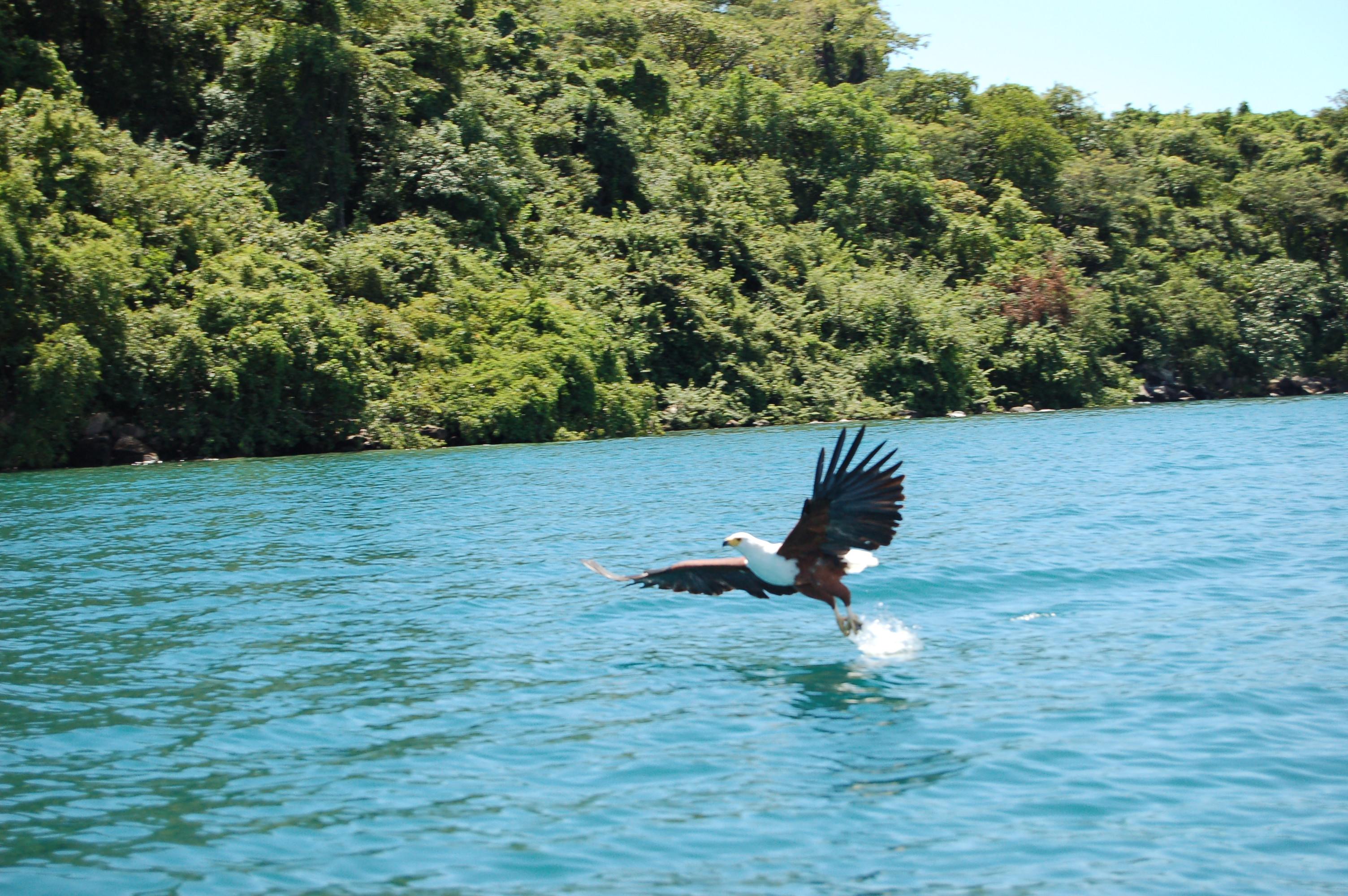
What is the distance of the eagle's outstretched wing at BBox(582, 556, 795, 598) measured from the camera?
10.0 m

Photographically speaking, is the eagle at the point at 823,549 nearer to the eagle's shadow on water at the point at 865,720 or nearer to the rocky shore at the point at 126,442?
the eagle's shadow on water at the point at 865,720

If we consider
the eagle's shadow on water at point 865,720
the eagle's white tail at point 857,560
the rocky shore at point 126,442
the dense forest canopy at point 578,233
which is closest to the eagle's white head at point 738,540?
Result: the eagle's white tail at point 857,560

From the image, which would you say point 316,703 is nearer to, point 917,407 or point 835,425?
point 835,425

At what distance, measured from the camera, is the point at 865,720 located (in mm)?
8352

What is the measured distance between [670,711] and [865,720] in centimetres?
140

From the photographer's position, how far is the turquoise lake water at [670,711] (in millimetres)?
6094

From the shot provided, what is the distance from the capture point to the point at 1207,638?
10.1 m

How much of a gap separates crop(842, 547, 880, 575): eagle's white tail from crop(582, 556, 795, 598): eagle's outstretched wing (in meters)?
0.55

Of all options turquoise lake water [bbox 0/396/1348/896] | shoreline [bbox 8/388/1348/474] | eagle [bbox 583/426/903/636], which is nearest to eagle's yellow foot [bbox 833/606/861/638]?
eagle [bbox 583/426/903/636]

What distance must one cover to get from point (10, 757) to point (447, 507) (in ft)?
41.0

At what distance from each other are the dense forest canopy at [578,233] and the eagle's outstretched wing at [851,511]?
23776 mm

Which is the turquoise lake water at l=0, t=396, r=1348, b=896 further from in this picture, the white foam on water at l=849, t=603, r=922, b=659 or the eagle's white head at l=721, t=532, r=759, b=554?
the eagle's white head at l=721, t=532, r=759, b=554

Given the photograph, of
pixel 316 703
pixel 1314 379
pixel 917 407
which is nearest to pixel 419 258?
pixel 917 407

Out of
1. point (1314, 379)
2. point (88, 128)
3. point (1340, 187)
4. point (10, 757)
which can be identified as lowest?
point (10, 757)
